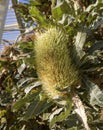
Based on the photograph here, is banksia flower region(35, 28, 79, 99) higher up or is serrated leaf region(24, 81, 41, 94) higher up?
banksia flower region(35, 28, 79, 99)

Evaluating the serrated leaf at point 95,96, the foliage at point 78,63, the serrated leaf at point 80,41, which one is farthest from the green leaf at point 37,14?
the serrated leaf at point 95,96

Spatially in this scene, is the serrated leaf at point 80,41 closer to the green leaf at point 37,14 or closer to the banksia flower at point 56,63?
the banksia flower at point 56,63

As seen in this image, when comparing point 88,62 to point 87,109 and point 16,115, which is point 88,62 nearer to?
point 87,109

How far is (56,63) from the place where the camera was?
120 cm

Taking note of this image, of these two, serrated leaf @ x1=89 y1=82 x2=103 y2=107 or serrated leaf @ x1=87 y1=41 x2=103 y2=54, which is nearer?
serrated leaf @ x1=89 y1=82 x2=103 y2=107

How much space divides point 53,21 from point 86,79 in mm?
234

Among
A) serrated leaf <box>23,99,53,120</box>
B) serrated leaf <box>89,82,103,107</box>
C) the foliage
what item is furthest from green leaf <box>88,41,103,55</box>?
serrated leaf <box>23,99,53,120</box>

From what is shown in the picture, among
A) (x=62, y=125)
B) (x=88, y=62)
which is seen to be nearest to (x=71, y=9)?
(x=88, y=62)

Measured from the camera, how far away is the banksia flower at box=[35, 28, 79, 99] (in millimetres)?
1192

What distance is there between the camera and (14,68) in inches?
66.2

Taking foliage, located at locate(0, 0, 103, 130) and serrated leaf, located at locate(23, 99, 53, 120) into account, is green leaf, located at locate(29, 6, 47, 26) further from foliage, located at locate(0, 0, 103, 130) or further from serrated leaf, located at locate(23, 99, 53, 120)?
serrated leaf, located at locate(23, 99, 53, 120)

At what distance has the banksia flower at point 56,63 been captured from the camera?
119 cm

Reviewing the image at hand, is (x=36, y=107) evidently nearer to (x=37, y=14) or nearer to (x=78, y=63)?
(x=78, y=63)

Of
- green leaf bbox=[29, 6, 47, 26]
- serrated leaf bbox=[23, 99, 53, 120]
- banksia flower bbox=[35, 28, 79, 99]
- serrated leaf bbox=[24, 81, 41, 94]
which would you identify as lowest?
serrated leaf bbox=[23, 99, 53, 120]
